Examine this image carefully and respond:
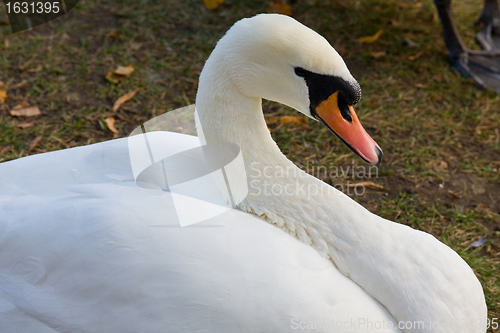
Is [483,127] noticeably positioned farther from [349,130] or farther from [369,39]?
[349,130]

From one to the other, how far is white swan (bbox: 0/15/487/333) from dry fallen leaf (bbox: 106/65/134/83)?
6.52ft

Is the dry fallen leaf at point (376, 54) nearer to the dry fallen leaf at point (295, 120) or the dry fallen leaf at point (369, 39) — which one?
the dry fallen leaf at point (369, 39)

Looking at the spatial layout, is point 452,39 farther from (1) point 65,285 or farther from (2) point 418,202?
(1) point 65,285

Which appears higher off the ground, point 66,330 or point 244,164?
point 244,164

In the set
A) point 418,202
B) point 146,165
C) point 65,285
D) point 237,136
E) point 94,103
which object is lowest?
point 418,202

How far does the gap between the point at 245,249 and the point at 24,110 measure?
98.4 inches

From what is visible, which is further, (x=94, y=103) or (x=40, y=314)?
(x=94, y=103)

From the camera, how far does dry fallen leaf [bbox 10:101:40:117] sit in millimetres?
3359

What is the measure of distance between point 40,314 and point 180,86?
250 cm

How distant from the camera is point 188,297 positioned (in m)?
1.49

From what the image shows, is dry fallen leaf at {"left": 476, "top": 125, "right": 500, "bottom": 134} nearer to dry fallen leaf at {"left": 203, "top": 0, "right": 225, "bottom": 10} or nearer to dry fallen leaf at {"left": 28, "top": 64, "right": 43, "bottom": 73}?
dry fallen leaf at {"left": 203, "top": 0, "right": 225, "bottom": 10}

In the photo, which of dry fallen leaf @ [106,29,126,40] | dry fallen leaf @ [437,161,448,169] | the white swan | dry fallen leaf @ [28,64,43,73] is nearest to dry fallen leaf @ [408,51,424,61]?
dry fallen leaf @ [437,161,448,169]

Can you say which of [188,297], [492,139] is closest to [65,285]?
[188,297]

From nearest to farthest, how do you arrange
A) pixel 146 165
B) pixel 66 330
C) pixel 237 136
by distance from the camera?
1. pixel 66 330
2. pixel 237 136
3. pixel 146 165
